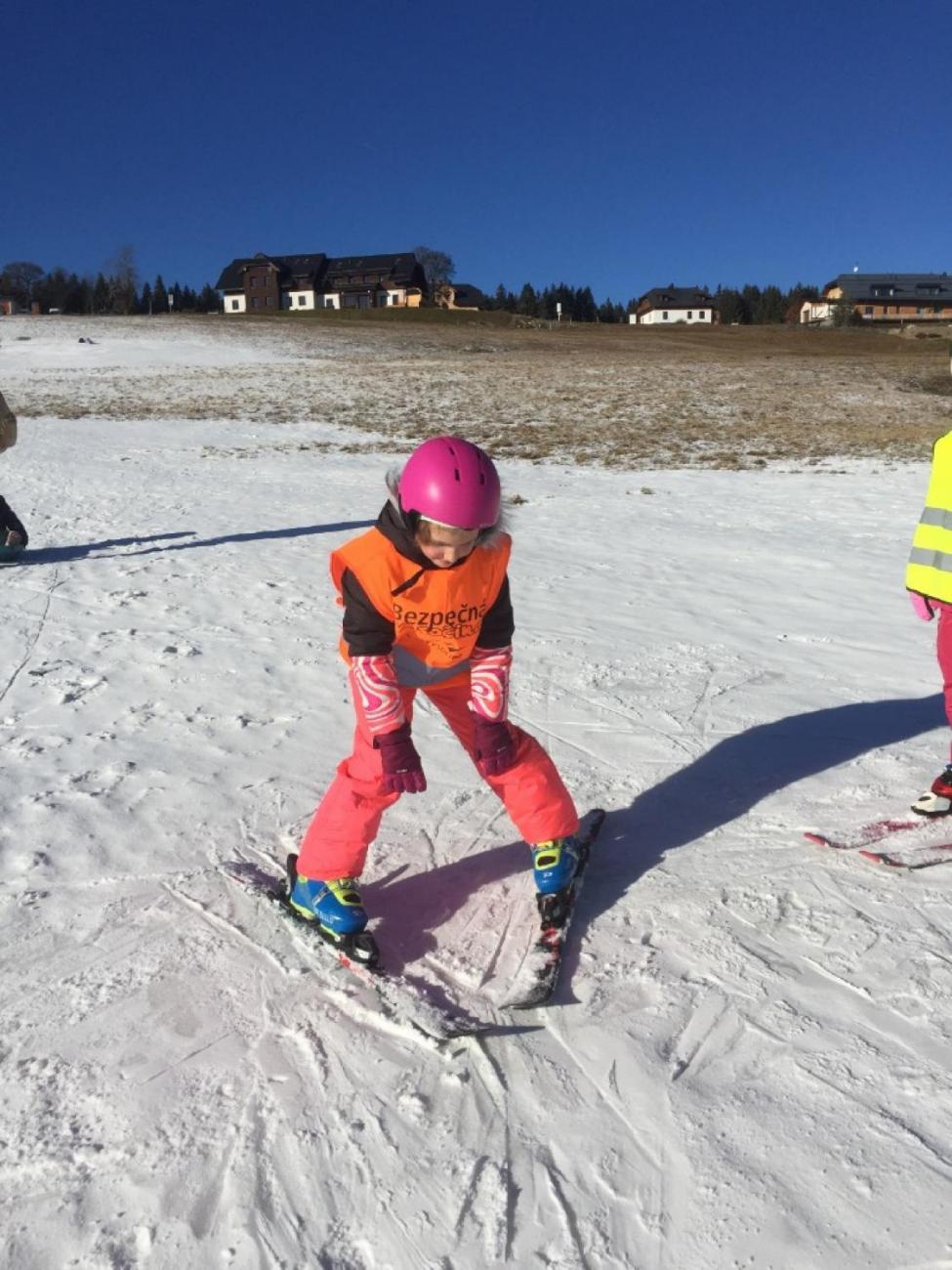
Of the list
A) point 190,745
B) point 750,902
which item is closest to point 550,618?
point 190,745

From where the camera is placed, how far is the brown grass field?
55.2 feet

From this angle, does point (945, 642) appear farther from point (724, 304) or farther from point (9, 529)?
point (724, 304)

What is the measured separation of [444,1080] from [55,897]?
4.81 ft

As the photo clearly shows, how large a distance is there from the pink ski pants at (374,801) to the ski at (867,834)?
0.98 m

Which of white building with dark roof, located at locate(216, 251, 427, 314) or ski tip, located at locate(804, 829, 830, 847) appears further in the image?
white building with dark roof, located at locate(216, 251, 427, 314)

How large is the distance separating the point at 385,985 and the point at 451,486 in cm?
138

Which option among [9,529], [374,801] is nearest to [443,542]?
[374,801]

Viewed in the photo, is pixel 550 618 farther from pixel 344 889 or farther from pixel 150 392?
pixel 150 392

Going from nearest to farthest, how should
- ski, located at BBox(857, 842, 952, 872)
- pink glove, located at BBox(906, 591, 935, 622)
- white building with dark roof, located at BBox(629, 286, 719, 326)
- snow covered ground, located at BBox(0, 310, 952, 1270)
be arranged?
snow covered ground, located at BBox(0, 310, 952, 1270)
ski, located at BBox(857, 842, 952, 872)
pink glove, located at BBox(906, 591, 935, 622)
white building with dark roof, located at BBox(629, 286, 719, 326)

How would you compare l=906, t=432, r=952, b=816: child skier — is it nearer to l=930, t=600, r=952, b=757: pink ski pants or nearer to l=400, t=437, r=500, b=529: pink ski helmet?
l=930, t=600, r=952, b=757: pink ski pants

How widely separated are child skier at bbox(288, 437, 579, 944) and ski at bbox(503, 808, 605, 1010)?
0.19 ft

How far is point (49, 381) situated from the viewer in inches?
1084

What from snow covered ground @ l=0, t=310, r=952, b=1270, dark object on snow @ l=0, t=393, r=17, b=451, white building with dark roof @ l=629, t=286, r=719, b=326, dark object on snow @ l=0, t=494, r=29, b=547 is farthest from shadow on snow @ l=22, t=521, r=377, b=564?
white building with dark roof @ l=629, t=286, r=719, b=326

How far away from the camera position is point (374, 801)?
2822mm
